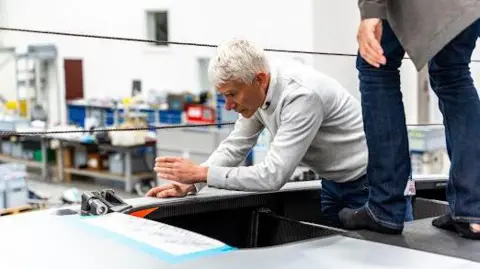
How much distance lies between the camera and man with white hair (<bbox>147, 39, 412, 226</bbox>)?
1.96m

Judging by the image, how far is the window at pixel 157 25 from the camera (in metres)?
9.60

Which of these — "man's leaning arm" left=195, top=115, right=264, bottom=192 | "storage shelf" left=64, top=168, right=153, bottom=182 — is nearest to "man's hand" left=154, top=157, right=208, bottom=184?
"man's leaning arm" left=195, top=115, right=264, bottom=192

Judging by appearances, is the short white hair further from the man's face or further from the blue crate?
the blue crate

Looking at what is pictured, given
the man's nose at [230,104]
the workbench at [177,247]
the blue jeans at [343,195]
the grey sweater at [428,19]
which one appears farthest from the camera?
the blue jeans at [343,195]

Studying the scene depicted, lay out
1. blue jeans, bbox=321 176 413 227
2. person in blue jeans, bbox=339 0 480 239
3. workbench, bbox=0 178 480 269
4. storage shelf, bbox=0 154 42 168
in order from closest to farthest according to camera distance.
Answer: workbench, bbox=0 178 480 269
person in blue jeans, bbox=339 0 480 239
blue jeans, bbox=321 176 413 227
storage shelf, bbox=0 154 42 168

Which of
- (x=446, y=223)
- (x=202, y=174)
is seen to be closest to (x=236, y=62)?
(x=202, y=174)

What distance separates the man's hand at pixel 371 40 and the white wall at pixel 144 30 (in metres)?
6.29

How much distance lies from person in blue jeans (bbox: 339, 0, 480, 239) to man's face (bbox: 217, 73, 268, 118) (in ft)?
1.36

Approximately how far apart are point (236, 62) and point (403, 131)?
51 cm

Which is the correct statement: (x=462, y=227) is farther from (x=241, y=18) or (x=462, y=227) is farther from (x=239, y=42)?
(x=241, y=18)

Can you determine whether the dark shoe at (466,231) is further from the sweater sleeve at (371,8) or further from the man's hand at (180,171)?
the man's hand at (180,171)

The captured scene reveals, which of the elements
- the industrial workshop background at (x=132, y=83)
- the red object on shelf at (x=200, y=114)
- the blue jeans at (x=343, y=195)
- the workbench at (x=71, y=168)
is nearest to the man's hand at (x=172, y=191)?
the blue jeans at (x=343, y=195)

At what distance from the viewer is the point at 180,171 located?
2008mm

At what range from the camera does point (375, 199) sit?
5.78ft
